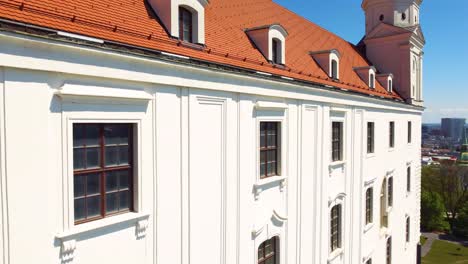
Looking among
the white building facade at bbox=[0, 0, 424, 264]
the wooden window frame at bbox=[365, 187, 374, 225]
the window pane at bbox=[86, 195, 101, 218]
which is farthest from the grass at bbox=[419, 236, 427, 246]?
the window pane at bbox=[86, 195, 101, 218]

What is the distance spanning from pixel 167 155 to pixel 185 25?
3.21 meters

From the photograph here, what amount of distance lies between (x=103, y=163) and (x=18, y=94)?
5.85 ft

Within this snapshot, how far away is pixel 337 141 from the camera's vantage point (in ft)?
47.4

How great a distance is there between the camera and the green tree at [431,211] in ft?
147

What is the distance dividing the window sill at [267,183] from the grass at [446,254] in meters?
31.9

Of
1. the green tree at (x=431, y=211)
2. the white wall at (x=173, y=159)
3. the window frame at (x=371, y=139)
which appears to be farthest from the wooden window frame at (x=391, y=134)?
the green tree at (x=431, y=211)

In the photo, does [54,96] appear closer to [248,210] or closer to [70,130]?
[70,130]

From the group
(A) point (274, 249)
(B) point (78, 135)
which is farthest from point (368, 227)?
(B) point (78, 135)

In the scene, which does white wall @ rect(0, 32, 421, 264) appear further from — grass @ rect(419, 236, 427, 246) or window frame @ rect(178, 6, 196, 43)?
grass @ rect(419, 236, 427, 246)

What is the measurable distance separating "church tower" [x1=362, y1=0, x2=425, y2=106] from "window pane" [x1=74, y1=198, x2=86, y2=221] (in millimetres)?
21219

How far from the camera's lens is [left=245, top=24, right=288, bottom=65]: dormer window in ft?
36.8

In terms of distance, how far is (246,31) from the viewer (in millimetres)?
11617

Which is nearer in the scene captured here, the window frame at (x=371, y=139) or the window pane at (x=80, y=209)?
the window pane at (x=80, y=209)

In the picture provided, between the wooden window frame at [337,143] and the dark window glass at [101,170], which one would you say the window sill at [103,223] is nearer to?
the dark window glass at [101,170]
